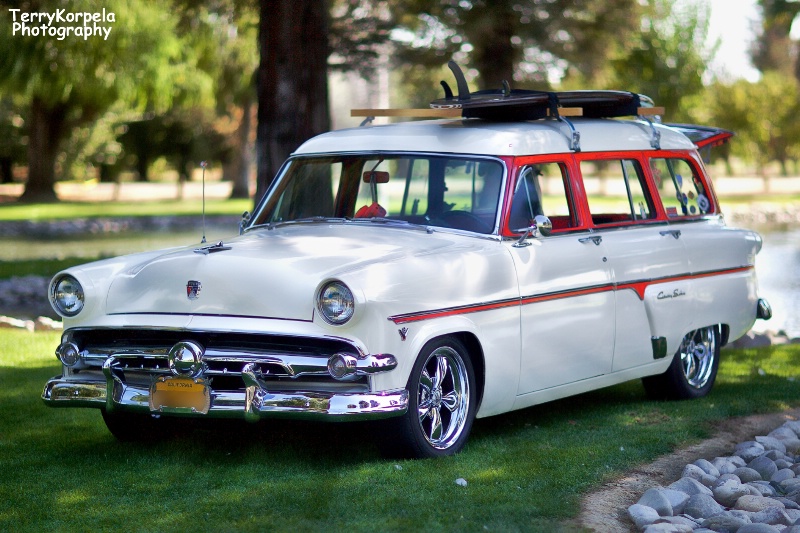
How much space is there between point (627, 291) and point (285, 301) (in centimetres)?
264

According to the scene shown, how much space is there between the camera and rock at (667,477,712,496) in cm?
588

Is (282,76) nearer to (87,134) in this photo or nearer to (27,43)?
(27,43)

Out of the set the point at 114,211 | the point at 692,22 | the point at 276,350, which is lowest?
the point at 114,211

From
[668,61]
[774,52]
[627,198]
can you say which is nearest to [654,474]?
[627,198]

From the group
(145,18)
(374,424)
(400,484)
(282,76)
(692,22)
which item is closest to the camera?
(400,484)

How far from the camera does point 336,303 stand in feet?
18.7

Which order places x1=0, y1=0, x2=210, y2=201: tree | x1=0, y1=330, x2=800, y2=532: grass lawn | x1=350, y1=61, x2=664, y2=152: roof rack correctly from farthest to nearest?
x1=0, y1=0, x2=210, y2=201: tree < x1=350, y1=61, x2=664, y2=152: roof rack < x1=0, y1=330, x2=800, y2=532: grass lawn

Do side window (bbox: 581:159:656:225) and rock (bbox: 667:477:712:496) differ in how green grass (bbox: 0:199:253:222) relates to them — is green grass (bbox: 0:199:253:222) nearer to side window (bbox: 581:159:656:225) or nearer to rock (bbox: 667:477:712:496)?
side window (bbox: 581:159:656:225)

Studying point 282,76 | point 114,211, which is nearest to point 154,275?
point 282,76

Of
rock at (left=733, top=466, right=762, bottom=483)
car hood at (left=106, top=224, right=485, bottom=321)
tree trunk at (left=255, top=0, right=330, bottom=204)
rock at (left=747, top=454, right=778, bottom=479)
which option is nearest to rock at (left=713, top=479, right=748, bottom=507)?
rock at (left=733, top=466, right=762, bottom=483)

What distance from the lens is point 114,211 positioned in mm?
37969

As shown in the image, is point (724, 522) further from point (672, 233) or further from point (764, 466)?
point (672, 233)

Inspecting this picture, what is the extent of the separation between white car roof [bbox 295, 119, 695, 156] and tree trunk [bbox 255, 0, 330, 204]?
4.90 metres

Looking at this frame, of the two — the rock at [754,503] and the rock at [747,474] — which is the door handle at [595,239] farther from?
the rock at [754,503]
